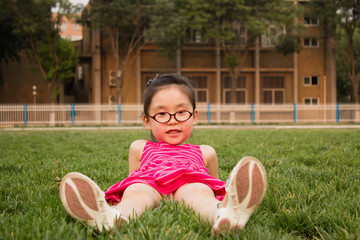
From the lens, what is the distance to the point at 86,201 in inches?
69.2

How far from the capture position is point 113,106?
74.7 ft

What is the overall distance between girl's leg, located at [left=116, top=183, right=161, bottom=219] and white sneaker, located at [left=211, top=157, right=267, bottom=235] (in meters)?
0.49

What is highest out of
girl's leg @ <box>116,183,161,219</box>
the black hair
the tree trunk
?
the tree trunk

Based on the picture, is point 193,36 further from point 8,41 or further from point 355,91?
point 8,41

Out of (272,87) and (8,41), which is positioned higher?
(8,41)

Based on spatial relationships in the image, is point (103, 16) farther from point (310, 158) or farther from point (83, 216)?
point (83, 216)

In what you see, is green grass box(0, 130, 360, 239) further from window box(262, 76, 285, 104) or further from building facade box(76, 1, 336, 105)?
window box(262, 76, 285, 104)

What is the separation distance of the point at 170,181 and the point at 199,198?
0.34m

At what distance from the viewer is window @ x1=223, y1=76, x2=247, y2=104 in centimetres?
2630

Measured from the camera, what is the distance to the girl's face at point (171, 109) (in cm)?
257

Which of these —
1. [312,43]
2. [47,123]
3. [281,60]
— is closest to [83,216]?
[47,123]

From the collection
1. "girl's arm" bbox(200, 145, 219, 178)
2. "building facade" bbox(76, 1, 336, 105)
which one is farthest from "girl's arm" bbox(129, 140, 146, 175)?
"building facade" bbox(76, 1, 336, 105)

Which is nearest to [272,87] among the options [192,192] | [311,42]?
[311,42]

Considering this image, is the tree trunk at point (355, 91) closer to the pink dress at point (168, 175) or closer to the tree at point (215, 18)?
the tree at point (215, 18)
